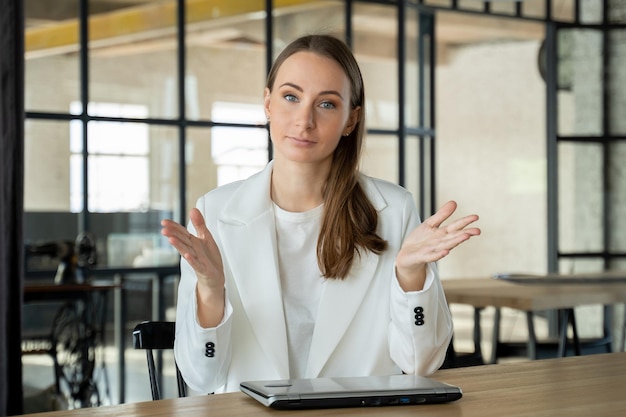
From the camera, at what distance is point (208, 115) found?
18.4 feet

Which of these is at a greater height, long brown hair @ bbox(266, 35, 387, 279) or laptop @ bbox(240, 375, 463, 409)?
long brown hair @ bbox(266, 35, 387, 279)

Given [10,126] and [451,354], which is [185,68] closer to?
[10,126]

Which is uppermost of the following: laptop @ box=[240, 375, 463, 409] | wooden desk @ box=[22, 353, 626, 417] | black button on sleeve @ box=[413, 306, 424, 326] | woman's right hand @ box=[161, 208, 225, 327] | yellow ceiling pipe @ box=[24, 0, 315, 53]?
yellow ceiling pipe @ box=[24, 0, 315, 53]

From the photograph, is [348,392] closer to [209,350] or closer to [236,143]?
[209,350]

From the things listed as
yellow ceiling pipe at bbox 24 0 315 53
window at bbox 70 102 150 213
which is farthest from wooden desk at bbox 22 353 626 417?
yellow ceiling pipe at bbox 24 0 315 53

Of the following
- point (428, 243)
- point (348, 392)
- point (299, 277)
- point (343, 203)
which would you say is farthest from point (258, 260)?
point (348, 392)

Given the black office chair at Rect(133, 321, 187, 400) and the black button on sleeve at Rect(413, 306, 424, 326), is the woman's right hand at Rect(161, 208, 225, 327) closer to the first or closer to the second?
the black office chair at Rect(133, 321, 187, 400)

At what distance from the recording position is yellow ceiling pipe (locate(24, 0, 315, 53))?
5.12 meters

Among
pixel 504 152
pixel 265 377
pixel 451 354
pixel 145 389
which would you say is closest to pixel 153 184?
pixel 145 389

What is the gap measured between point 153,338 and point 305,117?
0.59 metres

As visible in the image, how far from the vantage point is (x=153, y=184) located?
17.7 feet

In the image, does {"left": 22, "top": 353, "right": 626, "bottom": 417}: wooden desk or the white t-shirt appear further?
the white t-shirt

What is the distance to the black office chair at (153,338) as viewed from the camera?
6.72 ft

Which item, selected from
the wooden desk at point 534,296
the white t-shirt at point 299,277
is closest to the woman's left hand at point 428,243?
the white t-shirt at point 299,277
